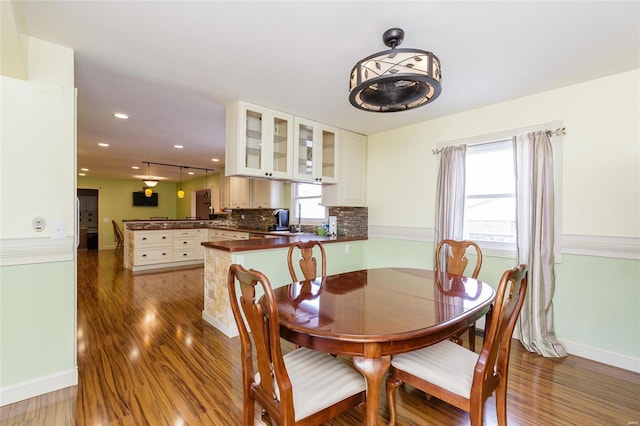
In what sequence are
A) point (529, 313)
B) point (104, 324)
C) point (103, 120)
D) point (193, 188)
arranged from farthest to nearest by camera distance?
1. point (193, 188)
2. point (103, 120)
3. point (104, 324)
4. point (529, 313)

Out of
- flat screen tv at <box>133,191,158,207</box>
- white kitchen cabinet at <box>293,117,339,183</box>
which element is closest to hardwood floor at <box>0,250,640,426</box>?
white kitchen cabinet at <box>293,117,339,183</box>

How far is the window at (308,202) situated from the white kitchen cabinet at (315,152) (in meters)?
1.14

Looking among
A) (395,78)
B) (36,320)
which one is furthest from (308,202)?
(395,78)

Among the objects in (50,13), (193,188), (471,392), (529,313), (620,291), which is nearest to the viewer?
(471,392)

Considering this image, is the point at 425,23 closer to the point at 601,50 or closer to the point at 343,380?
the point at 601,50

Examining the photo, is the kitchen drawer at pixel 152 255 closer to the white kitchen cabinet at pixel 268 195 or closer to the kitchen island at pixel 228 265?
the white kitchen cabinet at pixel 268 195

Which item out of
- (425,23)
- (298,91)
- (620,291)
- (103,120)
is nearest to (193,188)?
(103,120)

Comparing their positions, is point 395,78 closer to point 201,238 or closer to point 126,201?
point 201,238

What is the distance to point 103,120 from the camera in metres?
3.81

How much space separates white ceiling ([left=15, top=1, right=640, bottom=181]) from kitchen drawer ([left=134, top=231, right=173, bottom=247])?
307 cm

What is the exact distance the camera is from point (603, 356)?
97.2 inches

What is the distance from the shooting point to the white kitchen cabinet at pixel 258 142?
119 inches

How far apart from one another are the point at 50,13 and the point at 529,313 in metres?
4.28

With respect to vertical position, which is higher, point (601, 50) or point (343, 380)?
point (601, 50)
